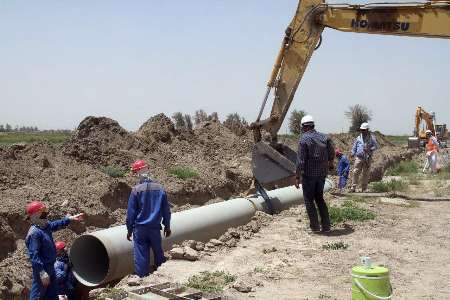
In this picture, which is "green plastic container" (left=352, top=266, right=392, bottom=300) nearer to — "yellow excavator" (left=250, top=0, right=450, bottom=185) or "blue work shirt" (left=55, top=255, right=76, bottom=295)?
"blue work shirt" (left=55, top=255, right=76, bottom=295)

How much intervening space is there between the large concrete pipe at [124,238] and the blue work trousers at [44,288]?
86cm

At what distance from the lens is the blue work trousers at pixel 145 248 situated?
7.41 m

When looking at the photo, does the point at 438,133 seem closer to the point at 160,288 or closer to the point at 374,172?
the point at 374,172

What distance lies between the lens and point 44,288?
22.5 feet

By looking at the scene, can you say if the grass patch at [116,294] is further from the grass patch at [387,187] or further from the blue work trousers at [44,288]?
the grass patch at [387,187]

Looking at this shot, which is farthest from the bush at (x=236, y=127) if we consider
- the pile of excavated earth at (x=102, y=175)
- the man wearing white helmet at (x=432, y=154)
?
the man wearing white helmet at (x=432, y=154)

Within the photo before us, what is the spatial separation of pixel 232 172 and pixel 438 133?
2272 cm

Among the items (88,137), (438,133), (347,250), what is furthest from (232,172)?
(438,133)

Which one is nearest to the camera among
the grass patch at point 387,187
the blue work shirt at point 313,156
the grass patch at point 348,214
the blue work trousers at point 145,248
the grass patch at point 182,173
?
the blue work trousers at point 145,248

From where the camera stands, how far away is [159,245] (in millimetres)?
7570

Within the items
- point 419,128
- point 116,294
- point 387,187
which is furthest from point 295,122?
point 116,294

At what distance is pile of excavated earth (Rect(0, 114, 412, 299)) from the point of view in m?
9.84

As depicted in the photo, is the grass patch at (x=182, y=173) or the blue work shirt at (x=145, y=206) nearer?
the blue work shirt at (x=145, y=206)

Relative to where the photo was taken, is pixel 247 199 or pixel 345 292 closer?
pixel 345 292
